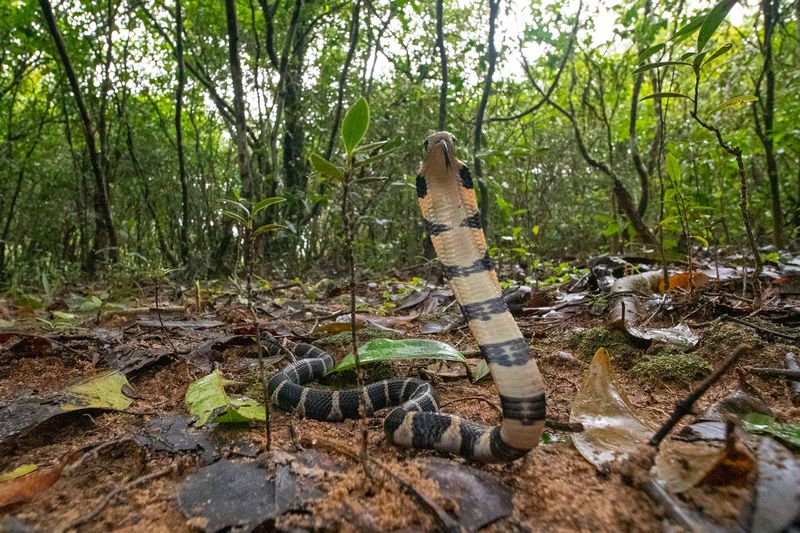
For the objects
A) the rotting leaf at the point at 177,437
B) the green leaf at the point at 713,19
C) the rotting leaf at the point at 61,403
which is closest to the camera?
the rotting leaf at the point at 177,437

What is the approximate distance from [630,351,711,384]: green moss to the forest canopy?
3.52 m

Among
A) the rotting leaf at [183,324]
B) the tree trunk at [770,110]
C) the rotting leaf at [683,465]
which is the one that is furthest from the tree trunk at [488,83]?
the rotting leaf at [683,465]

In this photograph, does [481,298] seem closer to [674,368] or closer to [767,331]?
[674,368]

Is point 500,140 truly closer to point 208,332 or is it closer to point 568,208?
point 568,208

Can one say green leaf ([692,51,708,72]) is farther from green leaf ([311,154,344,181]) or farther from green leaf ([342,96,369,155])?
green leaf ([311,154,344,181])

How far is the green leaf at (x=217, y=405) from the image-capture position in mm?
2049

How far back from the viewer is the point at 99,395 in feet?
7.67

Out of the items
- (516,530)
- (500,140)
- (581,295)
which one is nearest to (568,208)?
(500,140)

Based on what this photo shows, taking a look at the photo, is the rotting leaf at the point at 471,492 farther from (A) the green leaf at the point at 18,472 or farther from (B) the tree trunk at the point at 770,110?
(B) the tree trunk at the point at 770,110

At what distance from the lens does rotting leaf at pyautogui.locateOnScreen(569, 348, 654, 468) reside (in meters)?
1.72

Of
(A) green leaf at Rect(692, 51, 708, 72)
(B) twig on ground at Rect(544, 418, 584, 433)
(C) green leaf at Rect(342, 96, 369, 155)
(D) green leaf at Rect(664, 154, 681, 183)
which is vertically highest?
(A) green leaf at Rect(692, 51, 708, 72)

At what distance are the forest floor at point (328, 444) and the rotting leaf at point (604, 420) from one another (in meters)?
0.07

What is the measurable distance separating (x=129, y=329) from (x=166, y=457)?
252 cm

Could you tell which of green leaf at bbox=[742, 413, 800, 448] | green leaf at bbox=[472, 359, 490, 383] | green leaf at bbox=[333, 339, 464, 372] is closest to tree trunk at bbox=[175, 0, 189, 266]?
green leaf at bbox=[333, 339, 464, 372]
